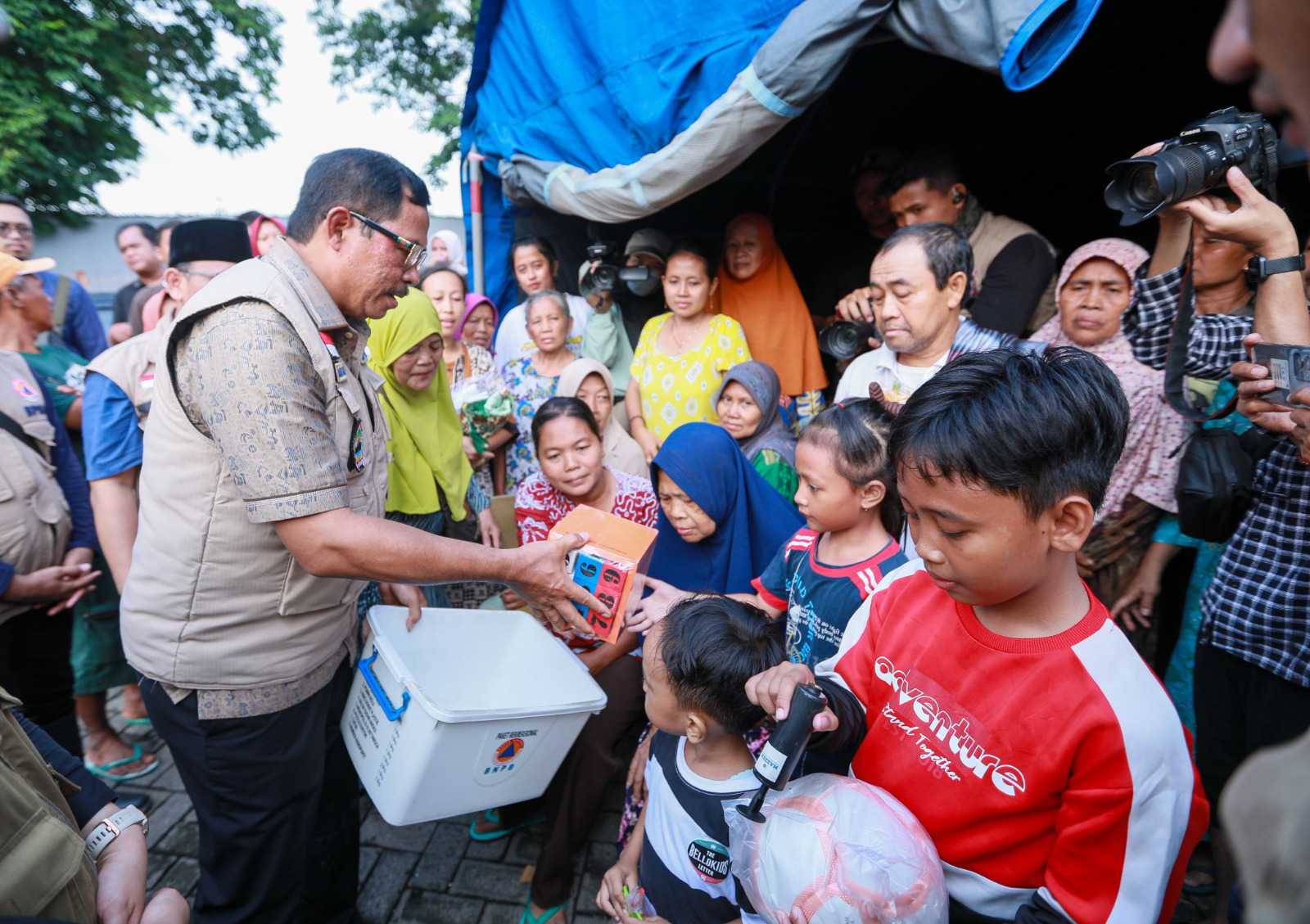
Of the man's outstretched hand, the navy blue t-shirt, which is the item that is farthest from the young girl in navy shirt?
the man's outstretched hand

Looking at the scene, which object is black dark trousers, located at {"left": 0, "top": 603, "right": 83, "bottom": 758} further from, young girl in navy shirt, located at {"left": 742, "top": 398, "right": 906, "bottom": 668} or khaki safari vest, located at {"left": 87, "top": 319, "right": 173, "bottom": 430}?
young girl in navy shirt, located at {"left": 742, "top": 398, "right": 906, "bottom": 668}

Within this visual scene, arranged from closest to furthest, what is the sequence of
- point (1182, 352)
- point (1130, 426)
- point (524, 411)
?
point (1182, 352)
point (1130, 426)
point (524, 411)

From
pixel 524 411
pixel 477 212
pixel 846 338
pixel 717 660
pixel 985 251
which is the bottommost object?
→ pixel 717 660

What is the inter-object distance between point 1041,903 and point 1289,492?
1.51 meters

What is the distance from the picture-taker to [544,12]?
13.5 ft

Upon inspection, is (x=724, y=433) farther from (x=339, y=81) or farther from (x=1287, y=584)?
(x=339, y=81)

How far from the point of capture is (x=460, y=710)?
1.67 metres

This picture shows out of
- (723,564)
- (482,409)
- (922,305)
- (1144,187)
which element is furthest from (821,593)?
(482,409)

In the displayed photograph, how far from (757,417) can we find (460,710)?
6.52 ft

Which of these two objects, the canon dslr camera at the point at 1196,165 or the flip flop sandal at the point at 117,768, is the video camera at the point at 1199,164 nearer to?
the canon dslr camera at the point at 1196,165

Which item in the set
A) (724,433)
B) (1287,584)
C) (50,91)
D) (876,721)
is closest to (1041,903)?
(876,721)

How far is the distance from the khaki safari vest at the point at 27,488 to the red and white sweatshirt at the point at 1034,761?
2670 millimetres

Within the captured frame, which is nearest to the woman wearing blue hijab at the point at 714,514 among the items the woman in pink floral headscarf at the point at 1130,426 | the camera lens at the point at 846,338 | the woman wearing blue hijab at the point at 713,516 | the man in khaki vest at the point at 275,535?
the woman wearing blue hijab at the point at 713,516

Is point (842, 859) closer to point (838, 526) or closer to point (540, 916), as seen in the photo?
point (838, 526)
